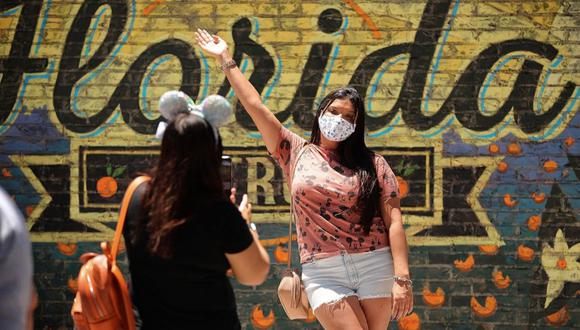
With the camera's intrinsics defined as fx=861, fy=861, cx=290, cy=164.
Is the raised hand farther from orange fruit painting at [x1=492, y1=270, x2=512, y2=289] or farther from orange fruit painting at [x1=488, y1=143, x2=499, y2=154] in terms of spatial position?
orange fruit painting at [x1=492, y1=270, x2=512, y2=289]

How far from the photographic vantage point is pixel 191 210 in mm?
3092

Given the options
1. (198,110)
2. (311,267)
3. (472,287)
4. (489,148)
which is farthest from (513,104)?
(198,110)

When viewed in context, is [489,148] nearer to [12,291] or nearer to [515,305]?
[515,305]

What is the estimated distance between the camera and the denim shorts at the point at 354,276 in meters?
4.31

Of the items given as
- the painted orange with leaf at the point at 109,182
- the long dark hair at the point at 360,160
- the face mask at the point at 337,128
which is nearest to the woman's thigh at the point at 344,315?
the long dark hair at the point at 360,160

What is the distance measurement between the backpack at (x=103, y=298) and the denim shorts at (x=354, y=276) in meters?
1.44

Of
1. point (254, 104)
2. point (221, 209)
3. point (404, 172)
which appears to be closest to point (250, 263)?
point (221, 209)

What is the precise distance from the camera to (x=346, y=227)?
434 cm

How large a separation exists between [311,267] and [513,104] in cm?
278

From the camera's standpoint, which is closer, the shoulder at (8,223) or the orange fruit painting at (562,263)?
the shoulder at (8,223)

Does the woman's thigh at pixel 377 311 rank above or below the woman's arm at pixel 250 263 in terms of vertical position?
below

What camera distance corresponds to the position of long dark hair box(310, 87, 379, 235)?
4359 millimetres

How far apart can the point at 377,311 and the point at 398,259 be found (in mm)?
282

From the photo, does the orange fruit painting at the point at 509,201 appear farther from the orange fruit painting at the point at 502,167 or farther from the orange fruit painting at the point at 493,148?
the orange fruit painting at the point at 493,148
